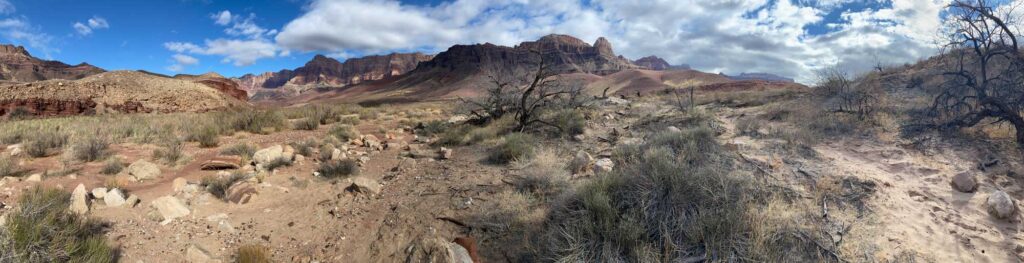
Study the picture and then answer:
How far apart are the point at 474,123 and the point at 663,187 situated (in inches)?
326

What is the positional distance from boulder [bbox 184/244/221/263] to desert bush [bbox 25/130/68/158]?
16.7ft

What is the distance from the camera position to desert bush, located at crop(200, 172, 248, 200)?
4730 mm

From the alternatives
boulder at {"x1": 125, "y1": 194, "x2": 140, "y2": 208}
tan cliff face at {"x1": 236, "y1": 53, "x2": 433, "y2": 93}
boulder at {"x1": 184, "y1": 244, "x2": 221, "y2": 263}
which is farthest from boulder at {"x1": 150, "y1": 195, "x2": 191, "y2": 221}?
tan cliff face at {"x1": 236, "y1": 53, "x2": 433, "y2": 93}

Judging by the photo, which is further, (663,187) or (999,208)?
(663,187)

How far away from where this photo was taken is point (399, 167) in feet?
21.6

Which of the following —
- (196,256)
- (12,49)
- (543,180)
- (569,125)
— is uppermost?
(12,49)

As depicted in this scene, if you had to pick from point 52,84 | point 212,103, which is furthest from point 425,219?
point 52,84

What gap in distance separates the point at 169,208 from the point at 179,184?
1.00 metres

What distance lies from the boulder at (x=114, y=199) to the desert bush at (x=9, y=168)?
1.86 m

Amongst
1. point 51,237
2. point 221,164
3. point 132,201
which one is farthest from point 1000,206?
point 221,164

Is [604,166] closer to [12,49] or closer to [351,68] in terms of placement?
[12,49]

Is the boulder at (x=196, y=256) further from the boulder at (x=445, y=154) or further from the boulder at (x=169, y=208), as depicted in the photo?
the boulder at (x=445, y=154)

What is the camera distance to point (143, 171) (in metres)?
5.18

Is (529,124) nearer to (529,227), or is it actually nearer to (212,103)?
(529,227)
